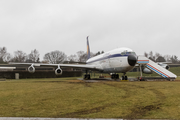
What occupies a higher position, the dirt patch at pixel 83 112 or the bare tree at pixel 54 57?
the bare tree at pixel 54 57

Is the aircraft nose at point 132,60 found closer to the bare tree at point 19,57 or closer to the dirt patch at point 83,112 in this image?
the dirt patch at point 83,112

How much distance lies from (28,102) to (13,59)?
95.0 metres

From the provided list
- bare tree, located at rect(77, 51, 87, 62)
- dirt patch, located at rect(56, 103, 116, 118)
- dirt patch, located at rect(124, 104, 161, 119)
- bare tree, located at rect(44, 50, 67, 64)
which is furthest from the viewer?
bare tree, located at rect(77, 51, 87, 62)

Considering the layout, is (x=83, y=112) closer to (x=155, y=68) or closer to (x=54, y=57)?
(x=155, y=68)

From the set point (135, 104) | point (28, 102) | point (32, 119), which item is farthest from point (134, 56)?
point (32, 119)

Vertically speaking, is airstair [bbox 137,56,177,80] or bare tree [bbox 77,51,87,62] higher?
bare tree [bbox 77,51,87,62]

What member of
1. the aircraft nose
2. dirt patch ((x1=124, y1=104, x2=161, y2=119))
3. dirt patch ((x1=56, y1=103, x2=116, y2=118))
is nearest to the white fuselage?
the aircraft nose

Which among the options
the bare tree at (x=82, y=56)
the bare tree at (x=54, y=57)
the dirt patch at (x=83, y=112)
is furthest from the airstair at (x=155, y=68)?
the bare tree at (x=82, y=56)

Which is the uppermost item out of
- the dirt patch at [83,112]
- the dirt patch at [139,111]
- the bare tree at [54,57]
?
the bare tree at [54,57]

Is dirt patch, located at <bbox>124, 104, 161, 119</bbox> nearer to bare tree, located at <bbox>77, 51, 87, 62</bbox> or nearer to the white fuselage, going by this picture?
the white fuselage

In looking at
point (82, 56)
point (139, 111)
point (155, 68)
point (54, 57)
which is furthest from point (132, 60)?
point (82, 56)

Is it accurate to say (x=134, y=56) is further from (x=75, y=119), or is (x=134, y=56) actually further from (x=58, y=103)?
(x=75, y=119)

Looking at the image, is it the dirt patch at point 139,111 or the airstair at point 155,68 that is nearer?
the dirt patch at point 139,111

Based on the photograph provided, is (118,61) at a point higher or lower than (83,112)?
higher
